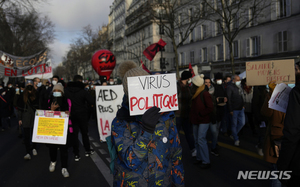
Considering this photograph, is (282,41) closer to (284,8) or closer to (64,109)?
(284,8)

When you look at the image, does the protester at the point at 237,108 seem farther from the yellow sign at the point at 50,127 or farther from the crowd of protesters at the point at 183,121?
the yellow sign at the point at 50,127

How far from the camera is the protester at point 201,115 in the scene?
5422 mm

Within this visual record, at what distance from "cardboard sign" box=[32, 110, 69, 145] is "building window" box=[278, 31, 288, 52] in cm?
2272

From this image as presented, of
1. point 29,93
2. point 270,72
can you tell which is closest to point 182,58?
point 270,72

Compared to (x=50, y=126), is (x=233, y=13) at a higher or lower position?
higher

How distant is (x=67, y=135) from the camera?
5625mm

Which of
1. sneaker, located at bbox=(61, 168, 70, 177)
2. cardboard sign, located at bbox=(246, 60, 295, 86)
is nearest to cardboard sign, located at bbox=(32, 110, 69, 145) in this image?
sneaker, located at bbox=(61, 168, 70, 177)

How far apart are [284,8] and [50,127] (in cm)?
2358

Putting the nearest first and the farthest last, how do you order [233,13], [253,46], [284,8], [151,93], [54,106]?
[151,93] < [54,106] < [233,13] < [284,8] < [253,46]

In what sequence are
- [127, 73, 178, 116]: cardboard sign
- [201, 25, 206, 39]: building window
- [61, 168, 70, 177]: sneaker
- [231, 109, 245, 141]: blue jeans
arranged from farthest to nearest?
[201, 25, 206, 39]: building window < [231, 109, 245, 141]: blue jeans < [61, 168, 70, 177]: sneaker < [127, 73, 178, 116]: cardboard sign

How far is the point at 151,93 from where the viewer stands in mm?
2264

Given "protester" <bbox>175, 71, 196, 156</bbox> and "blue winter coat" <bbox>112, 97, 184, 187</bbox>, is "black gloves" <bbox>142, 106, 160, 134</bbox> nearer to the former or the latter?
"blue winter coat" <bbox>112, 97, 184, 187</bbox>

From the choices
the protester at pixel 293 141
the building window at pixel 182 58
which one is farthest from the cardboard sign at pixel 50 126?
the building window at pixel 182 58

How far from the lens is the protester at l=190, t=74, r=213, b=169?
5.42m
